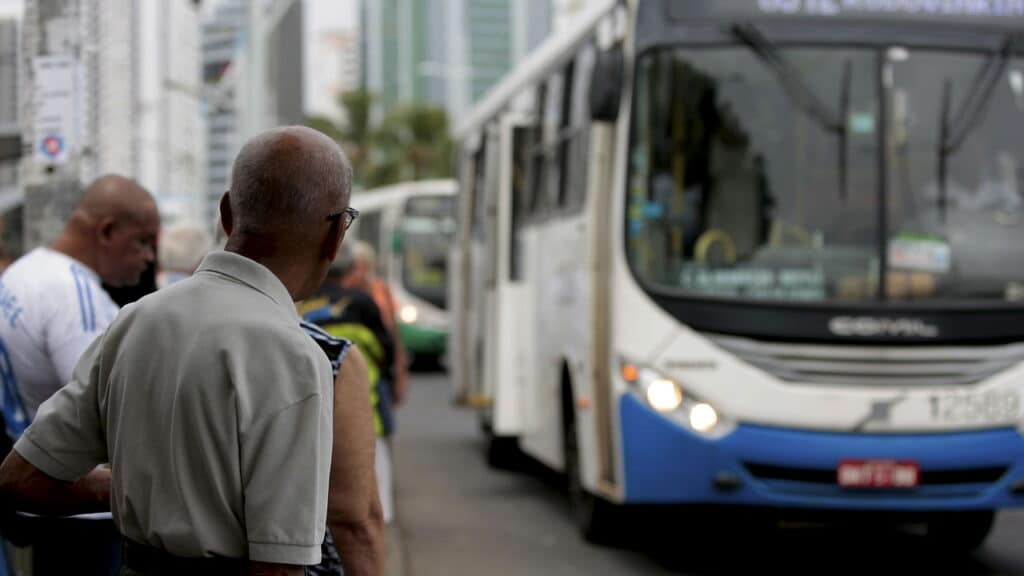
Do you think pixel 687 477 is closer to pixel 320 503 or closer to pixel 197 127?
pixel 320 503

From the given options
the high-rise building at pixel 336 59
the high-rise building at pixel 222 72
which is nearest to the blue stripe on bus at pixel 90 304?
the high-rise building at pixel 222 72

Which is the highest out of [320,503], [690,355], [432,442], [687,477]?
[320,503]

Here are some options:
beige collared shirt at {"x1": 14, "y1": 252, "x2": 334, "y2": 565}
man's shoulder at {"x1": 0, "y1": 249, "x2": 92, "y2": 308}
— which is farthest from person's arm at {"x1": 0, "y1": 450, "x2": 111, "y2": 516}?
man's shoulder at {"x1": 0, "y1": 249, "x2": 92, "y2": 308}

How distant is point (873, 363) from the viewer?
26.0ft

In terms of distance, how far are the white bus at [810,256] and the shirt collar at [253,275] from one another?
557 cm

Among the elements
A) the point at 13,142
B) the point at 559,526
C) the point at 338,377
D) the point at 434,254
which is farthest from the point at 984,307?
the point at 434,254

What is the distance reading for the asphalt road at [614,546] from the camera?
876cm

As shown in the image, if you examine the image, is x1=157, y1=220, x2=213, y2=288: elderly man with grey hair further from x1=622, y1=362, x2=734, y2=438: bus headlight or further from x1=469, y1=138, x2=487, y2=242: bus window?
x1=469, y1=138, x2=487, y2=242: bus window

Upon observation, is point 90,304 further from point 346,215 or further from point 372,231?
point 372,231

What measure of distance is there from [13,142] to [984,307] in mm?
4906

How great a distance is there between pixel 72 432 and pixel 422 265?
2448cm

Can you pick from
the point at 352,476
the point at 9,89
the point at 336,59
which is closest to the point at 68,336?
the point at 352,476

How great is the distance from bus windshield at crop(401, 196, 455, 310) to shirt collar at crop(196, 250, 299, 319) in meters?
24.2

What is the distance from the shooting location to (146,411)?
8.25 feet
